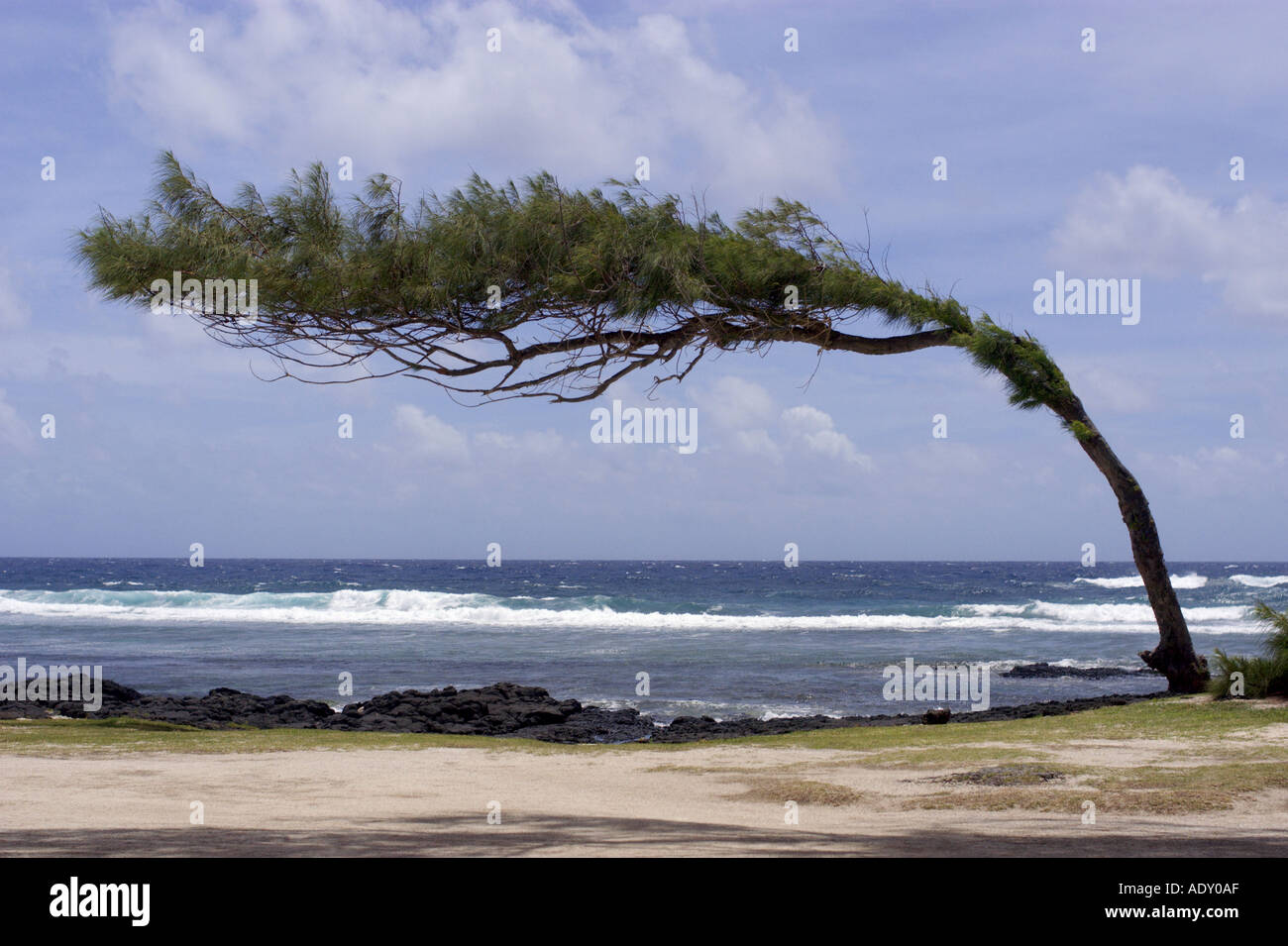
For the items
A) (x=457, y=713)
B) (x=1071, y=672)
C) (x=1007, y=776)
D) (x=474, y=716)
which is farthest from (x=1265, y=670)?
(x=457, y=713)

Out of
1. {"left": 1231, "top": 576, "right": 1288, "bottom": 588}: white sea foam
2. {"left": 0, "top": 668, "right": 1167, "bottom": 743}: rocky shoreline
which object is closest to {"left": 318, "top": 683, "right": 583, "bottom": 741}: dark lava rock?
{"left": 0, "top": 668, "right": 1167, "bottom": 743}: rocky shoreline

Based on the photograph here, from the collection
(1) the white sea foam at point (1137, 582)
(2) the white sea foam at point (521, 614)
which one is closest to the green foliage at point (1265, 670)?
(2) the white sea foam at point (521, 614)

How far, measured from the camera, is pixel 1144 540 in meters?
11.6

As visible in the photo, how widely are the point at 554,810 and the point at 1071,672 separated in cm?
1587

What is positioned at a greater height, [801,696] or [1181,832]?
[1181,832]

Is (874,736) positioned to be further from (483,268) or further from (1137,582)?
(1137,582)

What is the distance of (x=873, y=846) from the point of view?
5.43 metres

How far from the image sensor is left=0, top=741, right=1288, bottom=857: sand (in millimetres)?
5395

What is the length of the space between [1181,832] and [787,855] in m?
Answer: 2.51

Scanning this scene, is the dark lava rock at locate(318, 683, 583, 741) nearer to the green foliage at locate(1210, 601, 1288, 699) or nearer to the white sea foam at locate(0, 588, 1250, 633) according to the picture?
the green foliage at locate(1210, 601, 1288, 699)

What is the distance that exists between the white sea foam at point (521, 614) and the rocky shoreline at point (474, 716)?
823 inches

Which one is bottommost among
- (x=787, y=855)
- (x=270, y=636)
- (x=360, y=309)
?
(x=270, y=636)
